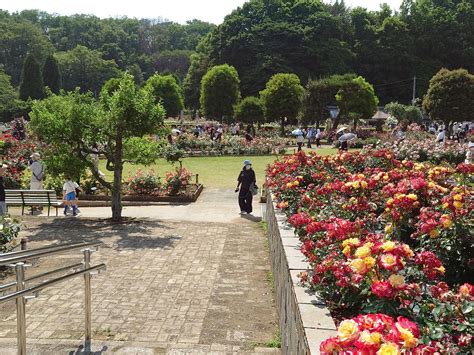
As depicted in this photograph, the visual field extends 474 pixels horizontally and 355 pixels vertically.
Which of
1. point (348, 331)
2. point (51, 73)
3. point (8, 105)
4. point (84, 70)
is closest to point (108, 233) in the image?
point (348, 331)

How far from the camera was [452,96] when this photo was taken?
27.5 m

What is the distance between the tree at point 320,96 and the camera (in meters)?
37.1

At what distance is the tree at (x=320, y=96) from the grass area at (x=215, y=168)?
14882 millimetres

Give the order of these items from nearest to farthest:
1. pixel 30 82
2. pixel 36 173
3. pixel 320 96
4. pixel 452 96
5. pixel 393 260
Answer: pixel 393 260 → pixel 36 173 → pixel 452 96 → pixel 320 96 → pixel 30 82

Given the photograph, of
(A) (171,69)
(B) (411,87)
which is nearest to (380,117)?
(B) (411,87)

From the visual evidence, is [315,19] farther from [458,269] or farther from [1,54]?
[458,269]

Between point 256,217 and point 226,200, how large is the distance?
2.47m

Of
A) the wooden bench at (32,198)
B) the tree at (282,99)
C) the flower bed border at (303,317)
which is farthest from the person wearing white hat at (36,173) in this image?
the tree at (282,99)

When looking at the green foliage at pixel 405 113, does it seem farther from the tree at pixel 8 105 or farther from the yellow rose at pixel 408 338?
the yellow rose at pixel 408 338

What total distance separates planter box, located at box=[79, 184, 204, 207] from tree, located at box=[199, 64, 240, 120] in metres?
31.3

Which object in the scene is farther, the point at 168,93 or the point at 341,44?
the point at 341,44

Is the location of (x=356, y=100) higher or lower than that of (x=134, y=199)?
higher

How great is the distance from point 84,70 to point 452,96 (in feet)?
197

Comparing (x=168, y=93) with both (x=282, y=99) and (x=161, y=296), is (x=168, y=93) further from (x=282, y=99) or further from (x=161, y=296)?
(x=161, y=296)
